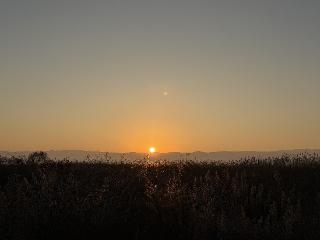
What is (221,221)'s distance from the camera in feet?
22.6

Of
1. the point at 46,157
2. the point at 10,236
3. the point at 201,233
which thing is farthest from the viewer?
the point at 46,157

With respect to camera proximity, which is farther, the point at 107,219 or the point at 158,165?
the point at 158,165

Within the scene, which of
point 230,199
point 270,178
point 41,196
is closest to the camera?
point 41,196

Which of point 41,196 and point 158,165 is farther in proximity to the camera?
point 158,165

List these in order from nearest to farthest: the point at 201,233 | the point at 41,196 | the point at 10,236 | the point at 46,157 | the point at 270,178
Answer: the point at 10,236 → the point at 201,233 → the point at 41,196 → the point at 270,178 → the point at 46,157

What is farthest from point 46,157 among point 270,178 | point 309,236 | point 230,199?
point 309,236

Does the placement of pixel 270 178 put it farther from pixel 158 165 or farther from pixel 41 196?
pixel 41 196

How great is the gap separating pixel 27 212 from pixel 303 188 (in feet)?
23.2

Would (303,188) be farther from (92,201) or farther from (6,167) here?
(6,167)

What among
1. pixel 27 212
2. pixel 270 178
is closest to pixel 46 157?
pixel 270 178

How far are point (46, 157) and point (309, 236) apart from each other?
13.6 m

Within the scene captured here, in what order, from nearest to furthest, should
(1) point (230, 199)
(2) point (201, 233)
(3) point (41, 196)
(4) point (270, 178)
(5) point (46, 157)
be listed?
1. (2) point (201, 233)
2. (3) point (41, 196)
3. (1) point (230, 199)
4. (4) point (270, 178)
5. (5) point (46, 157)

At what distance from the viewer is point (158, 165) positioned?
15945mm

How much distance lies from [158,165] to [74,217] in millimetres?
8887
